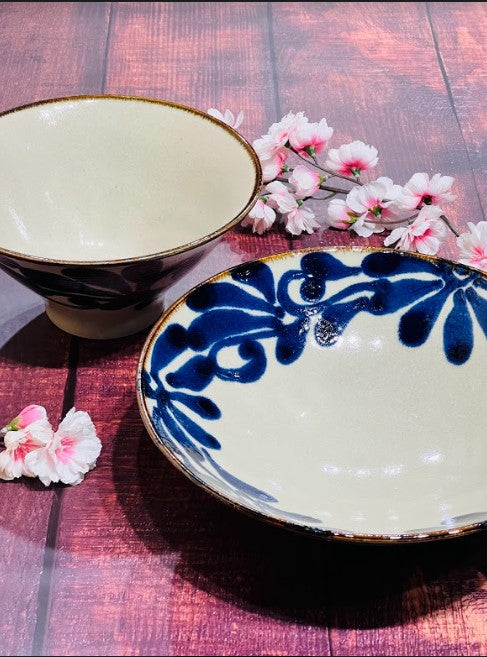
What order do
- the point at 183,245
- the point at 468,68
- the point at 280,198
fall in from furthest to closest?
1. the point at 468,68
2. the point at 280,198
3. the point at 183,245

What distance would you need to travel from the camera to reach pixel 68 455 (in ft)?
2.26

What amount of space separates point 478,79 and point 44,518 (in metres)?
A: 0.96

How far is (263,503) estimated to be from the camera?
23.8 inches

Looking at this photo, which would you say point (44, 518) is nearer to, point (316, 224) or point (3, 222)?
point (3, 222)

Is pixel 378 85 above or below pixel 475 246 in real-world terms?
below

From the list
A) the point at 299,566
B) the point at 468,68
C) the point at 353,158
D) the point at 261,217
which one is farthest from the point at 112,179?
the point at 468,68

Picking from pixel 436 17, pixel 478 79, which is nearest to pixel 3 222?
pixel 478 79

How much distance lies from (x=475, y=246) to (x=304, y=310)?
21 cm

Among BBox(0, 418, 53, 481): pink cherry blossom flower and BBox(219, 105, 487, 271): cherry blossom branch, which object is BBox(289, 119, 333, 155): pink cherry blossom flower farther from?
BBox(0, 418, 53, 481): pink cherry blossom flower

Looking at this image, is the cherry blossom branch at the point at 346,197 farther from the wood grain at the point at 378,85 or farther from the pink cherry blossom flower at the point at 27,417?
the pink cherry blossom flower at the point at 27,417

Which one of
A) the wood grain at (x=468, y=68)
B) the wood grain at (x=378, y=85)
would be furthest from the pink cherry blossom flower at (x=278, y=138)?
the wood grain at (x=468, y=68)

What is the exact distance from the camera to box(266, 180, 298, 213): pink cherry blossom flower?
0.98 meters

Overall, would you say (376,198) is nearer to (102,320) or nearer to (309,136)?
(309,136)

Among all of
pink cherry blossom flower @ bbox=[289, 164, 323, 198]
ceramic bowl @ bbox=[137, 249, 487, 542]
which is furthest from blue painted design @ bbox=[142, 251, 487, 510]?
pink cherry blossom flower @ bbox=[289, 164, 323, 198]
